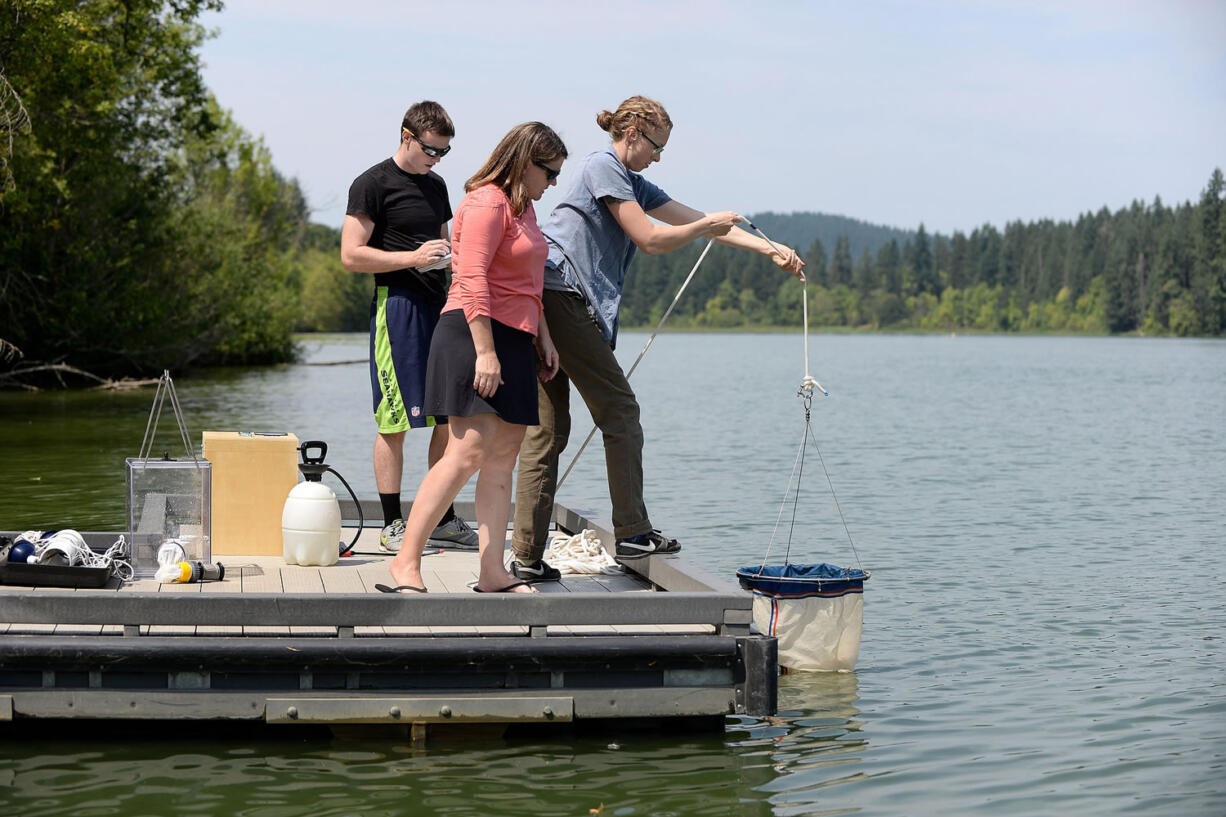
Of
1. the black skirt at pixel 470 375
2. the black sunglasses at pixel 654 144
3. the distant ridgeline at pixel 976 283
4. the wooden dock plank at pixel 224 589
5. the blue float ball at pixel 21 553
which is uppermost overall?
the distant ridgeline at pixel 976 283

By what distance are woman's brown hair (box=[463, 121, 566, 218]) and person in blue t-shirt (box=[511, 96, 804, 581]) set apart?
61 centimetres

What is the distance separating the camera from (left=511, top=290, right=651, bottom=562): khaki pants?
6.14 metres

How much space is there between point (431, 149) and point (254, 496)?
1839 mm

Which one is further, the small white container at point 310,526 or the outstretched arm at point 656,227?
the small white container at point 310,526

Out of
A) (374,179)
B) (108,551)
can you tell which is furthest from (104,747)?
(374,179)

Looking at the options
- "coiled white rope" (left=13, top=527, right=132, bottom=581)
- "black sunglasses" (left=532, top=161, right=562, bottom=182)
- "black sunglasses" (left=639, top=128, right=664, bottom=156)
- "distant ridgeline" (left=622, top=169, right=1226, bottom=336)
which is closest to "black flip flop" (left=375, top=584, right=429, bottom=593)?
"coiled white rope" (left=13, top=527, right=132, bottom=581)

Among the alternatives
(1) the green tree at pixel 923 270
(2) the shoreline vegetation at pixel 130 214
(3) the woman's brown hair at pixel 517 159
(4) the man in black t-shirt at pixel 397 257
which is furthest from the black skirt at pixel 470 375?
(1) the green tree at pixel 923 270

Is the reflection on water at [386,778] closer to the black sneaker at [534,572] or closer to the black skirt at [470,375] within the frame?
the black sneaker at [534,572]

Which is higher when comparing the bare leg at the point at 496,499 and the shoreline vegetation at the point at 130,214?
the shoreline vegetation at the point at 130,214

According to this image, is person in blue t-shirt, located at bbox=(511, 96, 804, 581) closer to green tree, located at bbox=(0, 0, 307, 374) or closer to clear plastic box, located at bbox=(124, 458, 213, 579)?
clear plastic box, located at bbox=(124, 458, 213, 579)

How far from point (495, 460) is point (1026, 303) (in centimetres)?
17314

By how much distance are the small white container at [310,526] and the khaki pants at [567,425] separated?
876 mm

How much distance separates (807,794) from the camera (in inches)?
211

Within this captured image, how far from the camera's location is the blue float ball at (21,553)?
5914 mm
